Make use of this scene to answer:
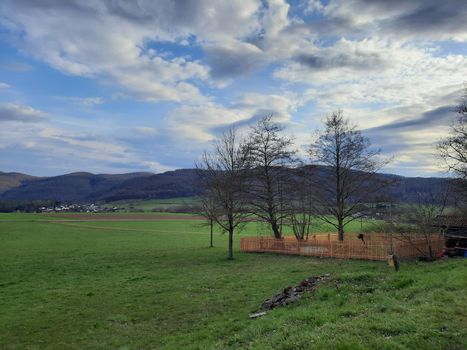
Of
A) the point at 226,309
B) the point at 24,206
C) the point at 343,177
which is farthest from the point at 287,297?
the point at 24,206

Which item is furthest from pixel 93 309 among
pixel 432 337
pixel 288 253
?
pixel 288 253

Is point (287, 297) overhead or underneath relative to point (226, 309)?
overhead

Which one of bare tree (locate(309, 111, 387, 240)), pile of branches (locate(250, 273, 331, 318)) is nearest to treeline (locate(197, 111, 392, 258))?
bare tree (locate(309, 111, 387, 240))

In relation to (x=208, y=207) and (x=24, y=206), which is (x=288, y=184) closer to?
(x=208, y=207)

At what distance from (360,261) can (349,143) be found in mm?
11589

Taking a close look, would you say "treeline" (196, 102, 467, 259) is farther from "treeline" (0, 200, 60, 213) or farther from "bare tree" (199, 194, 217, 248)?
"treeline" (0, 200, 60, 213)

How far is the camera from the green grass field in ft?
25.7

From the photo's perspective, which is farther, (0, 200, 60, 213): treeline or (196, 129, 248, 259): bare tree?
(0, 200, 60, 213): treeline

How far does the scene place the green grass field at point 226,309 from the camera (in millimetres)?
7820

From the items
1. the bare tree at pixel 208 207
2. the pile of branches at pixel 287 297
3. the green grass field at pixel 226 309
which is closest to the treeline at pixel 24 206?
the bare tree at pixel 208 207

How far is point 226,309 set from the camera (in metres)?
14.5

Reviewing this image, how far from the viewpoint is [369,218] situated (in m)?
36.0

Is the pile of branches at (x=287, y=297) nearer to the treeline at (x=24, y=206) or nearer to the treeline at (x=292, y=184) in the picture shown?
the treeline at (x=292, y=184)

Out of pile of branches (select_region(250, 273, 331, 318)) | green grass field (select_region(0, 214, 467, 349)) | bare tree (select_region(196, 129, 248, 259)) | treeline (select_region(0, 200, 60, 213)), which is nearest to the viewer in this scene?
green grass field (select_region(0, 214, 467, 349))
